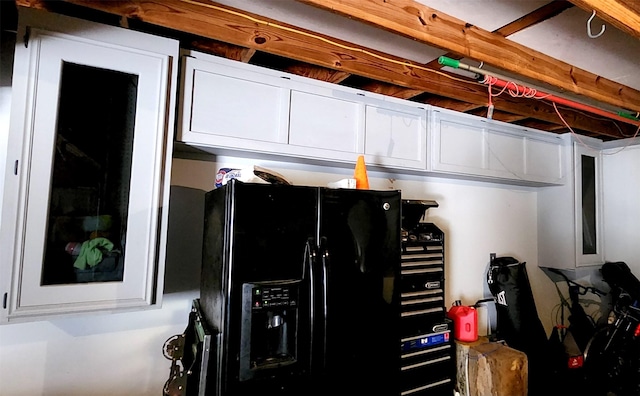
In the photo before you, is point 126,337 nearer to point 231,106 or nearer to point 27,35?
point 231,106

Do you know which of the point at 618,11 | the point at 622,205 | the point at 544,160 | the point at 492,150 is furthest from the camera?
the point at 622,205

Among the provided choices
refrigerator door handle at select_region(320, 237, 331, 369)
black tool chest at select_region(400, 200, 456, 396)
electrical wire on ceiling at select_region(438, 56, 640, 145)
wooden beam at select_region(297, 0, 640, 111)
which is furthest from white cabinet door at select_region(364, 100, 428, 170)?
refrigerator door handle at select_region(320, 237, 331, 369)

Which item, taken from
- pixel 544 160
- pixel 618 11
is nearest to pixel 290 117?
pixel 618 11

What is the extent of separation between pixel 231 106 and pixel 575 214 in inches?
120

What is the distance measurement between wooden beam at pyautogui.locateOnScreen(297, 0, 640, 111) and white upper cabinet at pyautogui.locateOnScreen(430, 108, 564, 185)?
2.35ft

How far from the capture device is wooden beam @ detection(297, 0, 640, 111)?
1208mm

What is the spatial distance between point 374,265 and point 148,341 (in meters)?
1.25

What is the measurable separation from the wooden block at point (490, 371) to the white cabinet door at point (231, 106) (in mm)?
1870

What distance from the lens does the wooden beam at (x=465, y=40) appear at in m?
1.21

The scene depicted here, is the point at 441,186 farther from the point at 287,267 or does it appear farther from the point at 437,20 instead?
the point at 287,267

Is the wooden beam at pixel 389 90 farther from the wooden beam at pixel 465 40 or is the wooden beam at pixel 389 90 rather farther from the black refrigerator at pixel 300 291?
the black refrigerator at pixel 300 291

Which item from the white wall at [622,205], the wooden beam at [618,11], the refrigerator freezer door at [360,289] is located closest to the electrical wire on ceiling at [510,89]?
the wooden beam at [618,11]

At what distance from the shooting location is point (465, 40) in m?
1.44

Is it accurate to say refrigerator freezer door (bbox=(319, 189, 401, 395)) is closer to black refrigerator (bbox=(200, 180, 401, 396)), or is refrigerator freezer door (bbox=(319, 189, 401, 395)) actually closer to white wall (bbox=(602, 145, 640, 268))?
black refrigerator (bbox=(200, 180, 401, 396))
